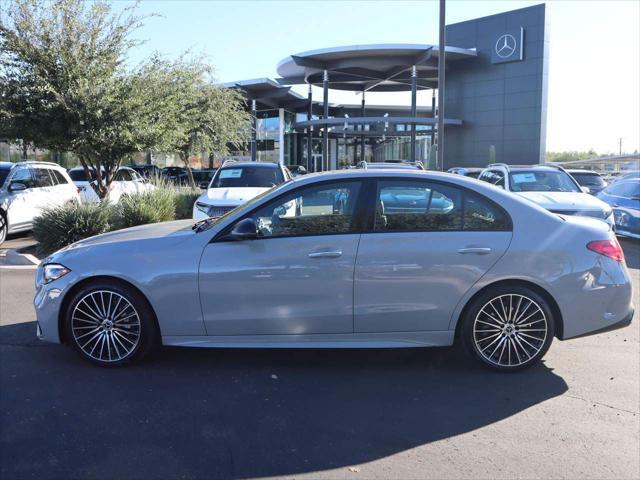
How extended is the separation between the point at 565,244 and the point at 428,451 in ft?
7.07

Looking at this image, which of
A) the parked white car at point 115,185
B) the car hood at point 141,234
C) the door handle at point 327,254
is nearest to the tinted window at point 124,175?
the parked white car at point 115,185

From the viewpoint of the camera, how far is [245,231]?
14.6 feet

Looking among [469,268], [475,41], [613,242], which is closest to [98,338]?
[469,268]

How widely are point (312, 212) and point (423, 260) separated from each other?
0.99 metres

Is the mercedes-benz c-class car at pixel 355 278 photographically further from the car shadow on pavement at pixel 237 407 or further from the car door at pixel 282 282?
the car shadow on pavement at pixel 237 407

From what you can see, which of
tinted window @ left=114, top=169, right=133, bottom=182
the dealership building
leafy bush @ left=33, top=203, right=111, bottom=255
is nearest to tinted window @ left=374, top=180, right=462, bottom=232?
leafy bush @ left=33, top=203, right=111, bottom=255

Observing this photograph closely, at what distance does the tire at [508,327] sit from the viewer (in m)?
4.52

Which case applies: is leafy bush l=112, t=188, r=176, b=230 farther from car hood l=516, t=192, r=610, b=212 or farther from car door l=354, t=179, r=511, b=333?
car door l=354, t=179, r=511, b=333

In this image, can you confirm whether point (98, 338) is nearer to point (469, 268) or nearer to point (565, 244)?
point (469, 268)

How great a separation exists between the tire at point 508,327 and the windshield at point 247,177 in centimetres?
766

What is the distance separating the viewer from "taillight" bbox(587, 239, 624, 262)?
4609 millimetres

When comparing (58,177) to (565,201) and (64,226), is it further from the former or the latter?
(565,201)

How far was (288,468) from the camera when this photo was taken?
10.6 feet

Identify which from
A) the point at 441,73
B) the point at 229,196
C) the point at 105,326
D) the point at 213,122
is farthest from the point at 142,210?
the point at 213,122
